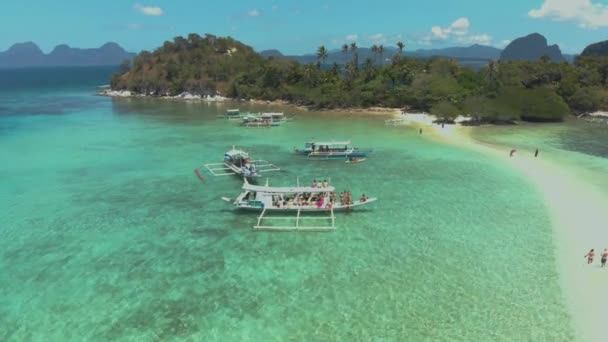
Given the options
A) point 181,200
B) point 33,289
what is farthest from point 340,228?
point 33,289

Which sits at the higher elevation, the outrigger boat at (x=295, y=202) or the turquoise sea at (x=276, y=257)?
the outrigger boat at (x=295, y=202)

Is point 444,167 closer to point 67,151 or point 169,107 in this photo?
point 67,151

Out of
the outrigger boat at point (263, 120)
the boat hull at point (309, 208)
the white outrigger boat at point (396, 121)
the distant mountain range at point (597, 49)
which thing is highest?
the distant mountain range at point (597, 49)

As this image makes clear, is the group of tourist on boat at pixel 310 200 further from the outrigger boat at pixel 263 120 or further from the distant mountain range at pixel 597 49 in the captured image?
the distant mountain range at pixel 597 49

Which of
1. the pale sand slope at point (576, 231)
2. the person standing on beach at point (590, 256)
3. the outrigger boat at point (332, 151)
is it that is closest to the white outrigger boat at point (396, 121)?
the pale sand slope at point (576, 231)

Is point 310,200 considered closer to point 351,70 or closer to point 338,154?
point 338,154

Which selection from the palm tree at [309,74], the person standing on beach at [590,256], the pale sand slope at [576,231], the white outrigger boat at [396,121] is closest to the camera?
the pale sand slope at [576,231]

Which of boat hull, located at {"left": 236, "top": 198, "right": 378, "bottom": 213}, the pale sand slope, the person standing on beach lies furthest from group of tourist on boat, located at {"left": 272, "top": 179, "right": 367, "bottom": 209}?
the person standing on beach
